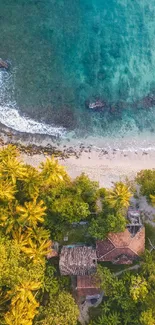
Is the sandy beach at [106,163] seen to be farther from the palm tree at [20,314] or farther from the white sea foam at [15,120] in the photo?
the palm tree at [20,314]

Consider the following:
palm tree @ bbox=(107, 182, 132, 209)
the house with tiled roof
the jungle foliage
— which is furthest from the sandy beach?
the house with tiled roof

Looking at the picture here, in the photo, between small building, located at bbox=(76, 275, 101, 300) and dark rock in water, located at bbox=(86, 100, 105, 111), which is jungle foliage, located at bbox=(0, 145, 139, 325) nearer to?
small building, located at bbox=(76, 275, 101, 300)

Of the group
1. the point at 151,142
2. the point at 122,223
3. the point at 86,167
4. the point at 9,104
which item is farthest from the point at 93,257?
the point at 9,104

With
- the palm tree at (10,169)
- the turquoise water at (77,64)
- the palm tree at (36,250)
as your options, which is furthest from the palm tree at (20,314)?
the turquoise water at (77,64)

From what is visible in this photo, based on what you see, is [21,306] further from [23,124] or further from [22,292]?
[23,124]

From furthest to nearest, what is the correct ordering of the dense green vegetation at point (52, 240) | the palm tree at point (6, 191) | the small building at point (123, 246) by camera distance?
1. the small building at point (123, 246)
2. the palm tree at point (6, 191)
3. the dense green vegetation at point (52, 240)
